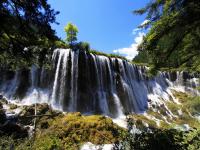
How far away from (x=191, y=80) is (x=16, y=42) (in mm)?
44341

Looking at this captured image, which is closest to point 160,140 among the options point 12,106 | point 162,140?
point 162,140

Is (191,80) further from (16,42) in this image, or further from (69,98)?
(16,42)

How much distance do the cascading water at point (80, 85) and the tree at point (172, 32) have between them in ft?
57.4

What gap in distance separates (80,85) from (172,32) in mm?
23554

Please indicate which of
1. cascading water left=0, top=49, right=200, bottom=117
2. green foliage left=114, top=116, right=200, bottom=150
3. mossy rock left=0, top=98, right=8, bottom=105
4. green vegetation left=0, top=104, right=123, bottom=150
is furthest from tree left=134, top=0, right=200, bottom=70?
mossy rock left=0, top=98, right=8, bottom=105

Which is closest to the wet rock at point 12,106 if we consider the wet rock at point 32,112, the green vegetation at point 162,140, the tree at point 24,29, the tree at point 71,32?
the wet rock at point 32,112

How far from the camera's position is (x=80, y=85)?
31.1 m

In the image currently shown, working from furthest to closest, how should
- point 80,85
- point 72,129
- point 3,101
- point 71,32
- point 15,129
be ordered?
point 71,32 → point 80,85 → point 3,101 → point 15,129 → point 72,129

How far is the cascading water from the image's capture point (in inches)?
1123

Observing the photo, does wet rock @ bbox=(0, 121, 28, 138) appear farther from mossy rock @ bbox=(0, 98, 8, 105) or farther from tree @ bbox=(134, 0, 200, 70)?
tree @ bbox=(134, 0, 200, 70)

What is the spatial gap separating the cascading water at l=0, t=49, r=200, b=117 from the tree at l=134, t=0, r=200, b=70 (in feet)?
57.4

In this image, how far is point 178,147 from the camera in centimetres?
626

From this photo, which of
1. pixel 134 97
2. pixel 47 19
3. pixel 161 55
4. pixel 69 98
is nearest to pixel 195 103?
pixel 161 55

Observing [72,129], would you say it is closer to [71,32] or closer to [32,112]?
[32,112]
